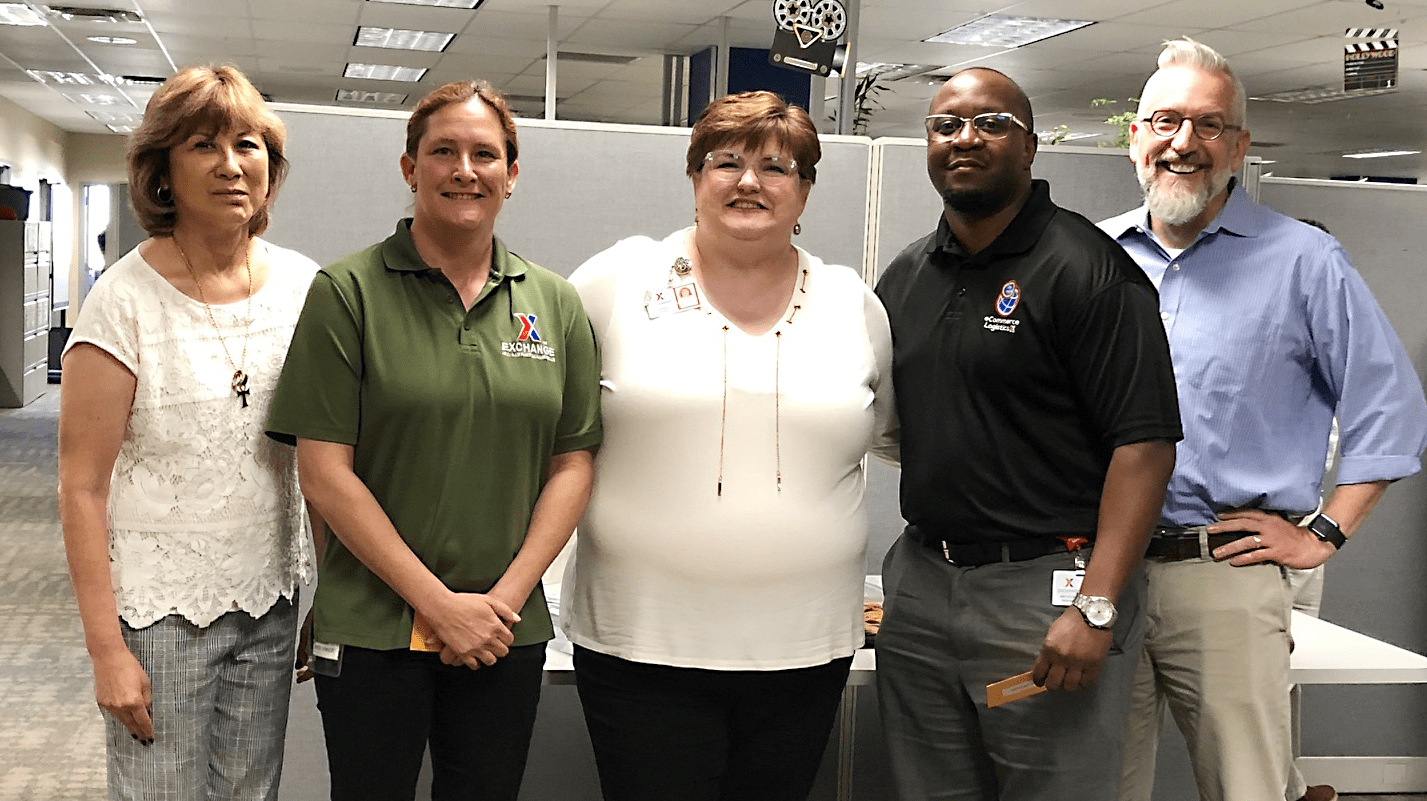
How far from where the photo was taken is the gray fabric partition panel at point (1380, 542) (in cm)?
363

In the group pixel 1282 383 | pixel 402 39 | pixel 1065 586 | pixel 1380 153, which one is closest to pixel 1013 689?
pixel 1065 586

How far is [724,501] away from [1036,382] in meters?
0.49

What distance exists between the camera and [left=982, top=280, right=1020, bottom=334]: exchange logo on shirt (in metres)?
1.87

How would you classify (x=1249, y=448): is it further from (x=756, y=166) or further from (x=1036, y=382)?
(x=756, y=166)

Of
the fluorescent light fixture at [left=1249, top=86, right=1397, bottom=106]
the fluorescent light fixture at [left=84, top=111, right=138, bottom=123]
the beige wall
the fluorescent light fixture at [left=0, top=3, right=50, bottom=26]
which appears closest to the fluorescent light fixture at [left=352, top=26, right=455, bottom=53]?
the fluorescent light fixture at [left=0, top=3, right=50, bottom=26]

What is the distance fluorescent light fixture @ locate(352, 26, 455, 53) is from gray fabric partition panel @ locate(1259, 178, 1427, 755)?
25.5 feet

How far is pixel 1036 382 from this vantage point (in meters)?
1.87

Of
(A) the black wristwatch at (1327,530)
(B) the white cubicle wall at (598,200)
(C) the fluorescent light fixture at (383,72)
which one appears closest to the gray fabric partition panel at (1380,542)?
(B) the white cubicle wall at (598,200)

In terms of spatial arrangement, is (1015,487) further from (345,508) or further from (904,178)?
(904,178)

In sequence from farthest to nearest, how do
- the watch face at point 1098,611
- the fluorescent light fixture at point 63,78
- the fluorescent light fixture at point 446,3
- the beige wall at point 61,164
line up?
the beige wall at point 61,164
the fluorescent light fixture at point 63,78
the fluorescent light fixture at point 446,3
the watch face at point 1098,611

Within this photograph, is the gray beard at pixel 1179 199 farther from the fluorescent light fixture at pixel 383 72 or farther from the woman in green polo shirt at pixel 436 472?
the fluorescent light fixture at pixel 383 72

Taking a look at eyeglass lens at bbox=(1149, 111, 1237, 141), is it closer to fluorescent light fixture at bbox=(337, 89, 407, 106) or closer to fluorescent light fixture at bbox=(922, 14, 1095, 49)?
fluorescent light fixture at bbox=(922, 14, 1095, 49)

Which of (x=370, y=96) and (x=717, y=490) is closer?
(x=717, y=490)

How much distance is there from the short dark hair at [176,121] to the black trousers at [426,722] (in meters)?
0.70
